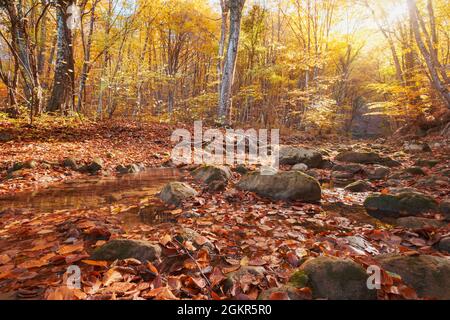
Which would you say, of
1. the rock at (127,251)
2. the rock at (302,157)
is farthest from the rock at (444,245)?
the rock at (302,157)

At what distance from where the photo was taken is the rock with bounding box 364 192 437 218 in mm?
3844

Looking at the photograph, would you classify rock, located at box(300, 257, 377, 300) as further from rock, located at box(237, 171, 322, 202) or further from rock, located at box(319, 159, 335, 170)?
rock, located at box(319, 159, 335, 170)

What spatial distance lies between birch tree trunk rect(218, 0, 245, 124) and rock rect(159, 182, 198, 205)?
331 inches

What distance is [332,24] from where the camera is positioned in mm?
22172

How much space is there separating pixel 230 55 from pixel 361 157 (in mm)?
7468

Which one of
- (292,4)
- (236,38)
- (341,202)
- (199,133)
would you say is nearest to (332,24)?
(292,4)

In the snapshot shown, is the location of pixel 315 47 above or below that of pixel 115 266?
above

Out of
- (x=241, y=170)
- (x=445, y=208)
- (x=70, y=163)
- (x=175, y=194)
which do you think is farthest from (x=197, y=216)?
(x=70, y=163)

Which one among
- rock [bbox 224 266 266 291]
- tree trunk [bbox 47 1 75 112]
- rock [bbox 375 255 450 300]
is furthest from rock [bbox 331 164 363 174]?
tree trunk [bbox 47 1 75 112]

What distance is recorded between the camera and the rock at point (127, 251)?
2.22m

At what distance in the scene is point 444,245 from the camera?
2.67 m

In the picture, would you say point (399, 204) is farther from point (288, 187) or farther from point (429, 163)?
point (429, 163)

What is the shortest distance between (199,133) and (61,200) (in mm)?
7511
